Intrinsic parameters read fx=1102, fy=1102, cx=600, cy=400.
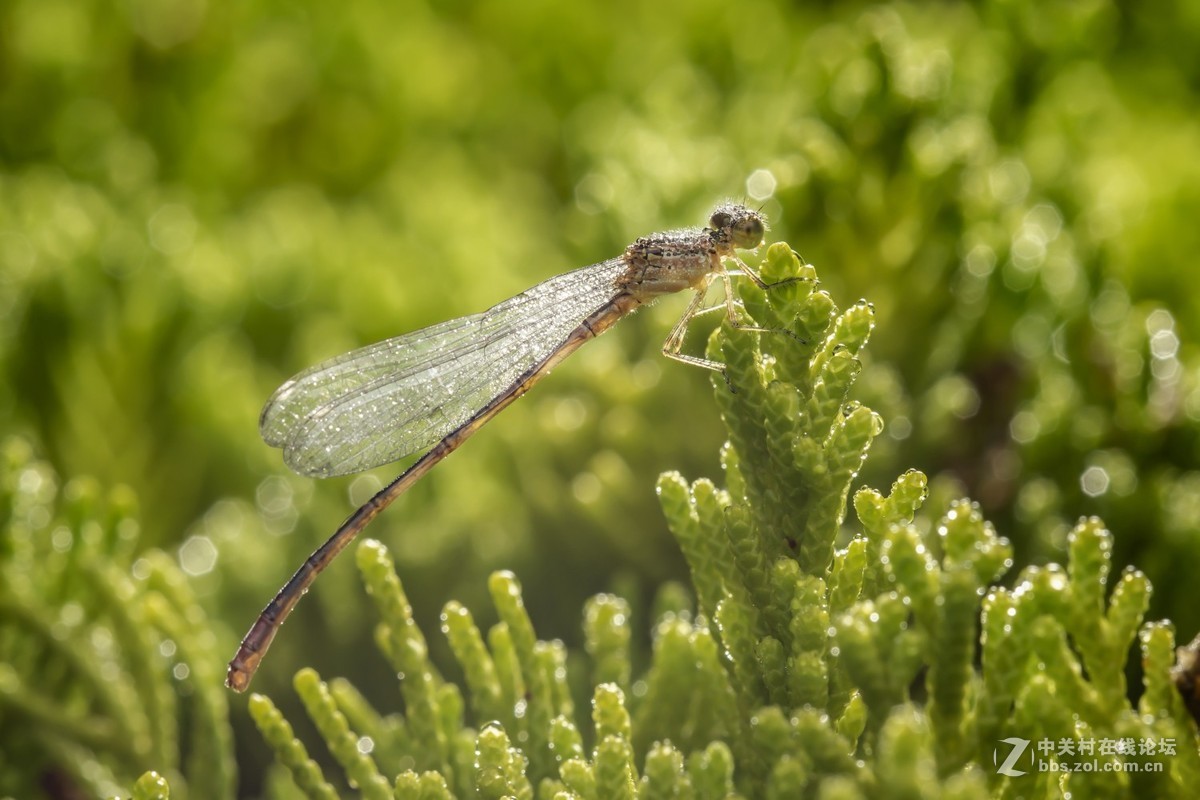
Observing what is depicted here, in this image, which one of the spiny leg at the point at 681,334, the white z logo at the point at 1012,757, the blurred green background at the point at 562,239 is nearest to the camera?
the white z logo at the point at 1012,757

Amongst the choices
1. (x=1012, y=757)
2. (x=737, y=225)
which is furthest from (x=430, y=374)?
(x=1012, y=757)

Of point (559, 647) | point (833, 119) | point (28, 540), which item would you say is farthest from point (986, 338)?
point (28, 540)

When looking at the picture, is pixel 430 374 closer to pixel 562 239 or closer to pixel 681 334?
pixel 681 334

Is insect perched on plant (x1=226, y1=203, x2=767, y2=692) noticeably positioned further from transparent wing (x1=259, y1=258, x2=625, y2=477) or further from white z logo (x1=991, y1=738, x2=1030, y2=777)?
white z logo (x1=991, y1=738, x2=1030, y2=777)

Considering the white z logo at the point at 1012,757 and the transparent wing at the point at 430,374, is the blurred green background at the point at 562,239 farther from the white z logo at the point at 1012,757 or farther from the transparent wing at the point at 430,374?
the white z logo at the point at 1012,757

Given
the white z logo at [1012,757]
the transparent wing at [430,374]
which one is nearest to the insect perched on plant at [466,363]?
the transparent wing at [430,374]

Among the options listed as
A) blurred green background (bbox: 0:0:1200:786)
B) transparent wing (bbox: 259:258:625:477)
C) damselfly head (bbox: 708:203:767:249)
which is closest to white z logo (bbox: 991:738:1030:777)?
blurred green background (bbox: 0:0:1200:786)
